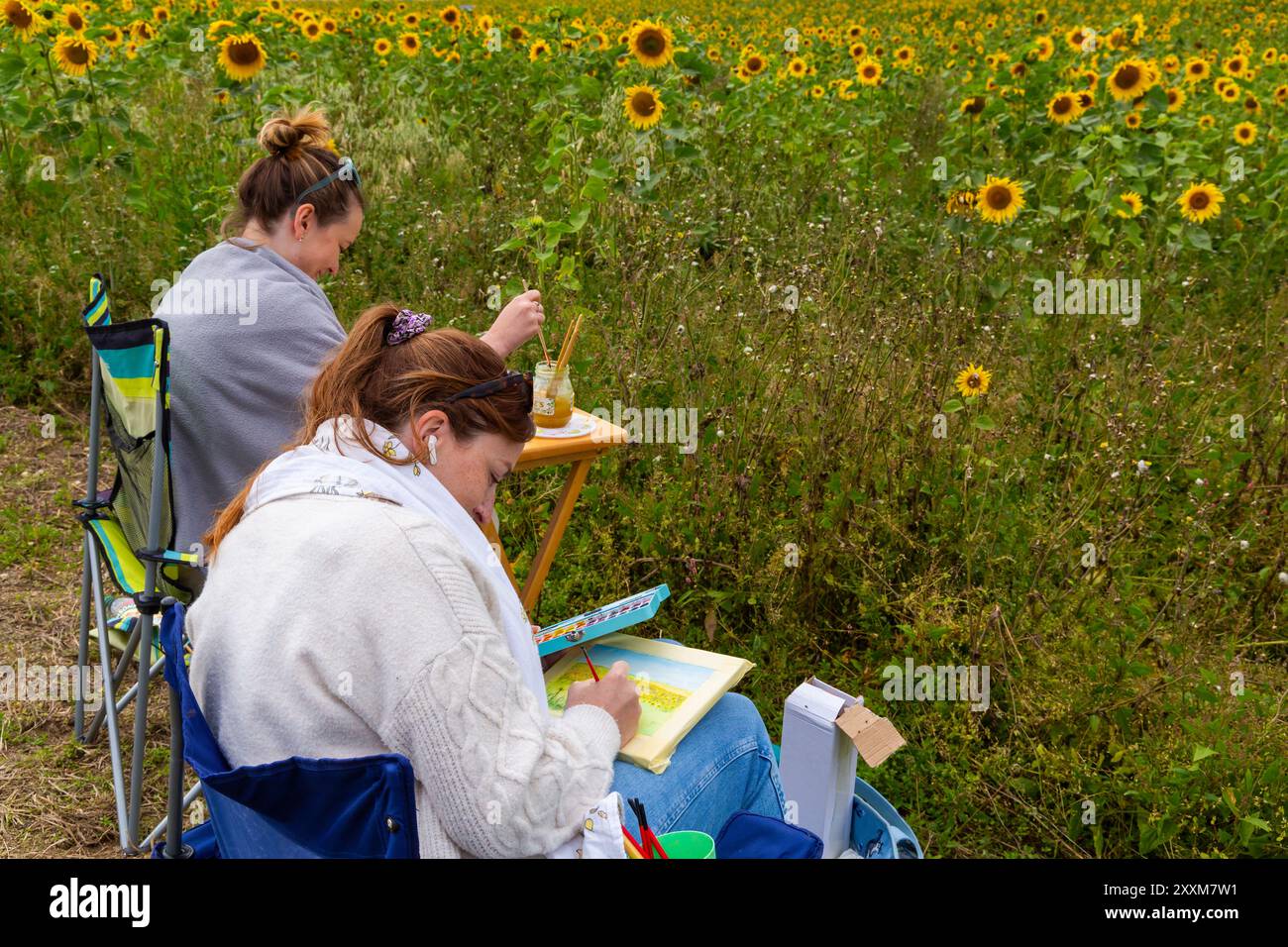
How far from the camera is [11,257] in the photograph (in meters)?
5.02

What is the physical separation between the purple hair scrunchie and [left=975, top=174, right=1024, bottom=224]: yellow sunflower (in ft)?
11.1

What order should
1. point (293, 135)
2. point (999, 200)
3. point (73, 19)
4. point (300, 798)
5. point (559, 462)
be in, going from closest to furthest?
point (300, 798), point (293, 135), point (559, 462), point (999, 200), point (73, 19)

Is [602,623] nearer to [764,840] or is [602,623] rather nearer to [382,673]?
[764,840]

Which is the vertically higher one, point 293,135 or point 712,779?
point 293,135

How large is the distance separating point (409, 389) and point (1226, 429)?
331 cm

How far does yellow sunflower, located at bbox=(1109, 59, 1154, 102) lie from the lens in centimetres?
520

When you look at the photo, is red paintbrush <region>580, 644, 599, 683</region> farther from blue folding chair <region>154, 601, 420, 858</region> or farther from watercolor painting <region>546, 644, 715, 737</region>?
blue folding chair <region>154, 601, 420, 858</region>

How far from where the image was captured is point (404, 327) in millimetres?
1812

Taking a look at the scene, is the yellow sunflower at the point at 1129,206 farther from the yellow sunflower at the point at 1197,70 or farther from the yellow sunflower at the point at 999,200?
the yellow sunflower at the point at 1197,70

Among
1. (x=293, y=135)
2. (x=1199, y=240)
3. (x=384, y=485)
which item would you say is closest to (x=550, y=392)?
(x=293, y=135)

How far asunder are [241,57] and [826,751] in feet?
13.9

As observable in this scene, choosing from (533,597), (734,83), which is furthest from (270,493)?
(734,83)

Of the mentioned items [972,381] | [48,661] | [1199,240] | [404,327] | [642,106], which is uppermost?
[642,106]
